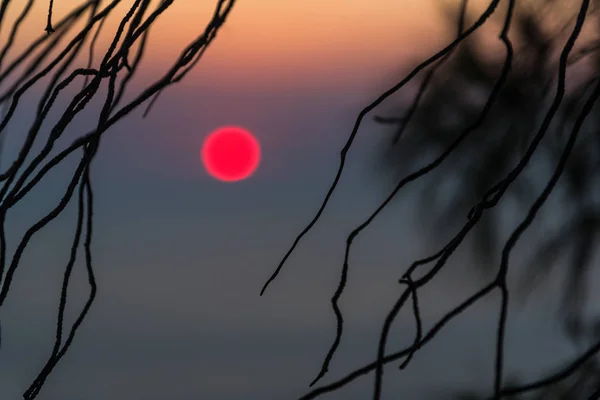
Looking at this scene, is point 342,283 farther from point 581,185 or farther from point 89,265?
point 581,185

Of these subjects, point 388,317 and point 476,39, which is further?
point 476,39

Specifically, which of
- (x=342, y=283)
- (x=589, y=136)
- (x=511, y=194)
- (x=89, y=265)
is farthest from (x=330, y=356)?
(x=511, y=194)

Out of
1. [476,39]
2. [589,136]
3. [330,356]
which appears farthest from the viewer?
[476,39]

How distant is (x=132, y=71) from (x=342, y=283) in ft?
0.71

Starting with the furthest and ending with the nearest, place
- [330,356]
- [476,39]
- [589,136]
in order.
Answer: [476,39]
[589,136]
[330,356]

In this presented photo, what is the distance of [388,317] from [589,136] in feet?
5.41

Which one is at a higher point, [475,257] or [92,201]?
[475,257]

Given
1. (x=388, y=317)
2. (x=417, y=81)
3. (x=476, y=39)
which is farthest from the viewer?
(x=476, y=39)

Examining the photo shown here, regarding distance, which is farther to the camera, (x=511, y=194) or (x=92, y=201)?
(x=511, y=194)

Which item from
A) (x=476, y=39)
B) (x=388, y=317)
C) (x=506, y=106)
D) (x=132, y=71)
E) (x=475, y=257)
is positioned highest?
(x=476, y=39)

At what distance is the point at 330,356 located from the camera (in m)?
0.59

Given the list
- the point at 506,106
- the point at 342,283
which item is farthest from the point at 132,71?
the point at 506,106

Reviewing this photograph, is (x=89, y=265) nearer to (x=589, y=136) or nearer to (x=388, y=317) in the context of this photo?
(x=388, y=317)

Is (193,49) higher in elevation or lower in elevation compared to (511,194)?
lower
